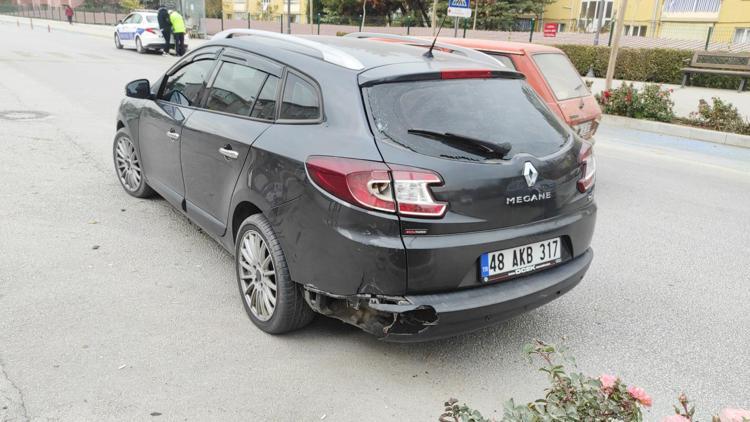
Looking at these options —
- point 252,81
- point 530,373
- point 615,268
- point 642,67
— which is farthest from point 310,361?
point 642,67

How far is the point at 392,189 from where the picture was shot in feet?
9.01

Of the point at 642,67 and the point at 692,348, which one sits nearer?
the point at 692,348

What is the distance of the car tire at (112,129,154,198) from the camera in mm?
5590

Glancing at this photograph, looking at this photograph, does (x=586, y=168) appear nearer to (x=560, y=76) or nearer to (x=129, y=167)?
(x=560, y=76)

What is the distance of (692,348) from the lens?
354 cm

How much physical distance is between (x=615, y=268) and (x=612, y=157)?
4.75m

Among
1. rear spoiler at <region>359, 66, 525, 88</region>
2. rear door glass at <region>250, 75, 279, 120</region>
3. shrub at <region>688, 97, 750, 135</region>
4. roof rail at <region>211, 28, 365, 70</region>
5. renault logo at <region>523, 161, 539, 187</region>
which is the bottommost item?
shrub at <region>688, 97, 750, 135</region>

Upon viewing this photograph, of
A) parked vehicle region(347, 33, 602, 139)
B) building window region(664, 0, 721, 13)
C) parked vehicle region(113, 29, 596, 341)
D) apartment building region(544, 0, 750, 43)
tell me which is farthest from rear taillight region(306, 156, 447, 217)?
building window region(664, 0, 721, 13)

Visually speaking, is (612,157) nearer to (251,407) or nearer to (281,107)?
(281,107)

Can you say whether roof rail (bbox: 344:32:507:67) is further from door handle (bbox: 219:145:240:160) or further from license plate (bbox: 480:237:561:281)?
door handle (bbox: 219:145:240:160)

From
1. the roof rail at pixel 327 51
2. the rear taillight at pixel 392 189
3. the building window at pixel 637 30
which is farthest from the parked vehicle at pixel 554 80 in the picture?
the building window at pixel 637 30

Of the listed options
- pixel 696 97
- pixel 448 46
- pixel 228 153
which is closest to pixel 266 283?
pixel 228 153

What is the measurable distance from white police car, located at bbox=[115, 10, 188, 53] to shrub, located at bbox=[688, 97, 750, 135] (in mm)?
20345

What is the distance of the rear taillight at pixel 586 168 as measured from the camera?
344 cm
